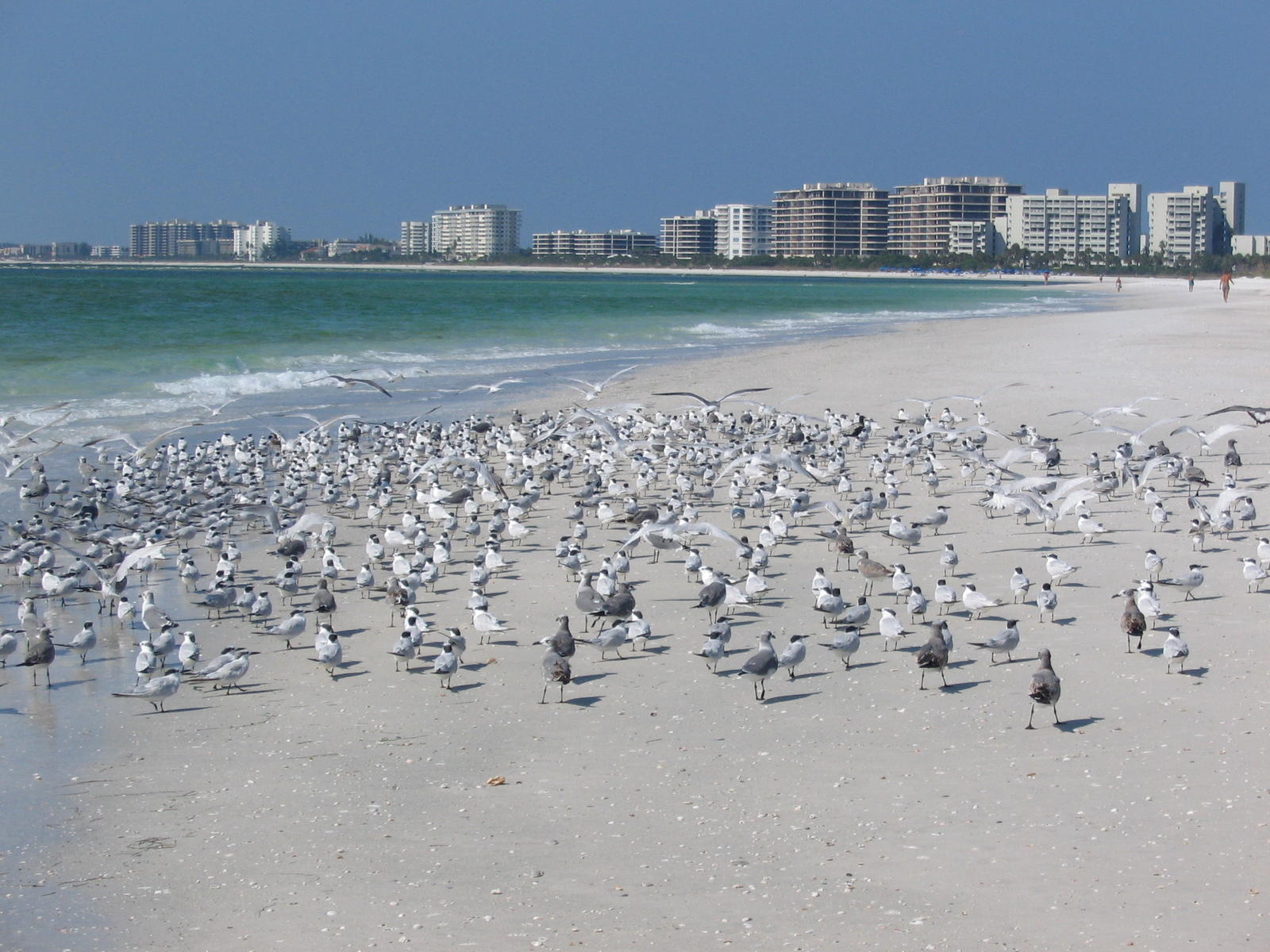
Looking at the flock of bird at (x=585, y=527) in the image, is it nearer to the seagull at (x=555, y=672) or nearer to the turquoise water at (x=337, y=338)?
the seagull at (x=555, y=672)

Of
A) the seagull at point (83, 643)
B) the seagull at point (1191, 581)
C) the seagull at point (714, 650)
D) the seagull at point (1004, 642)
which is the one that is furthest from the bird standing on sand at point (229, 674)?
the seagull at point (1191, 581)

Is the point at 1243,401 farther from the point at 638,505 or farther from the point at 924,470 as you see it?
the point at 638,505

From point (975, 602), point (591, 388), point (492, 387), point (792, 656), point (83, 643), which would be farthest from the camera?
point (492, 387)

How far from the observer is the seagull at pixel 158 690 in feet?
32.0

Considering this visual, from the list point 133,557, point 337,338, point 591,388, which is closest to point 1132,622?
point 133,557

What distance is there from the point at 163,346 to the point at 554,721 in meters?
39.3

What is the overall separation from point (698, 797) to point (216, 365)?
34.1 metres

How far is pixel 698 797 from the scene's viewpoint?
26.4 ft

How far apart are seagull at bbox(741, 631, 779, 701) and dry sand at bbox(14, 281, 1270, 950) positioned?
0.52 feet

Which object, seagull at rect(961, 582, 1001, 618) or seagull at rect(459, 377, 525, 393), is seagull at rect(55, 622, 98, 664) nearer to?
seagull at rect(961, 582, 1001, 618)

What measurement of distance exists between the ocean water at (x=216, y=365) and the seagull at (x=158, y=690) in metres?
0.11

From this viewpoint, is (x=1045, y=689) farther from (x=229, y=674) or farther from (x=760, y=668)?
(x=229, y=674)

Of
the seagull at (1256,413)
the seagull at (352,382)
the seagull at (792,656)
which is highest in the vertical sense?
the seagull at (352,382)

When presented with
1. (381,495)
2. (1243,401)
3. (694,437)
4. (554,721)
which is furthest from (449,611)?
(1243,401)
